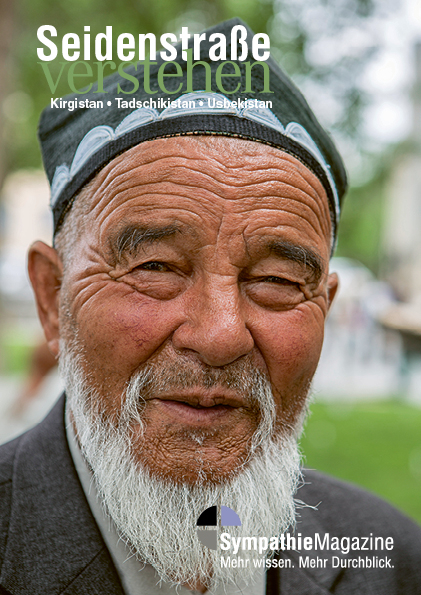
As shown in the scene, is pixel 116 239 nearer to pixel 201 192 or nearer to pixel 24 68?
pixel 201 192

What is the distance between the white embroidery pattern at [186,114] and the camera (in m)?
1.81

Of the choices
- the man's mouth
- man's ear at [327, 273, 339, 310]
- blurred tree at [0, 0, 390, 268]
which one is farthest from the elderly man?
blurred tree at [0, 0, 390, 268]

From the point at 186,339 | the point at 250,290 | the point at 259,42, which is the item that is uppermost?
the point at 259,42

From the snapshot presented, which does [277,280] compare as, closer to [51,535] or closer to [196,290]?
[196,290]

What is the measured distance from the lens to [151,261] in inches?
70.2

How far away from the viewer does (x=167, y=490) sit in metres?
1.74

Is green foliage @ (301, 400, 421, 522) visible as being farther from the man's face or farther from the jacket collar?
the man's face

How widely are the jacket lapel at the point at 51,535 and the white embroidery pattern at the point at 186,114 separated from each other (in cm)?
103

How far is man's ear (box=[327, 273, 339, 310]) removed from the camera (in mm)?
2295

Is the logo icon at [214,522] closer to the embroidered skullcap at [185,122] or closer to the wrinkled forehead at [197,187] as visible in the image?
the wrinkled forehead at [197,187]

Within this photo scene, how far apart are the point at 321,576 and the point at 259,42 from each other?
2.07 meters

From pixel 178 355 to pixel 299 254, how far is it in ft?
1.80

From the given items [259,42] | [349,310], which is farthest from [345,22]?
[349,310]

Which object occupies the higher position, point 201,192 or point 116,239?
point 201,192
